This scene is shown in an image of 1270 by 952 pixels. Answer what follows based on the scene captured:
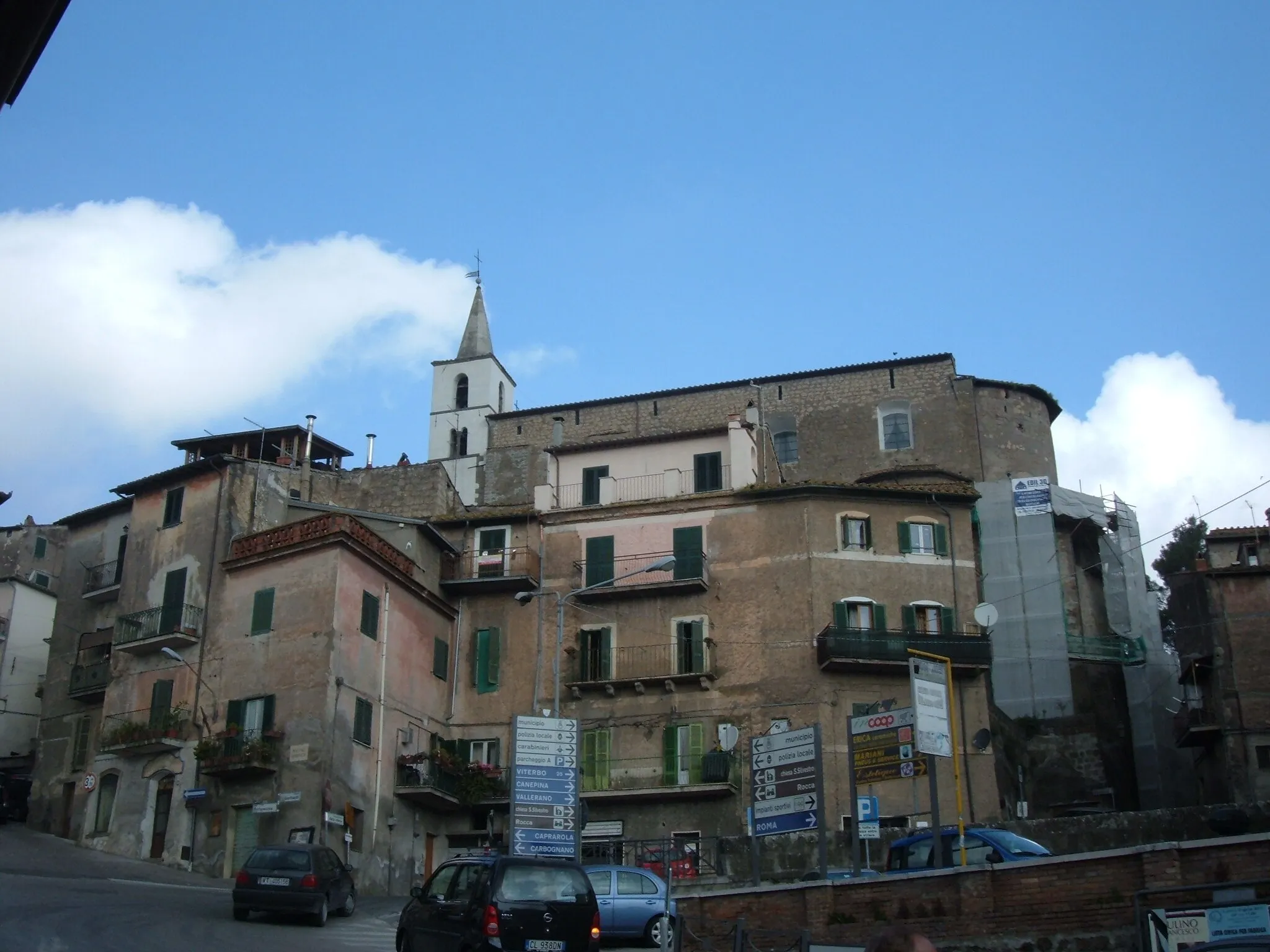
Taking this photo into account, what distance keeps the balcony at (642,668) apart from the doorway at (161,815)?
40.4 feet

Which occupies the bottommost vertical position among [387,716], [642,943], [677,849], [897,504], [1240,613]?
[642,943]

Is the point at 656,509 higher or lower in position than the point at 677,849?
higher

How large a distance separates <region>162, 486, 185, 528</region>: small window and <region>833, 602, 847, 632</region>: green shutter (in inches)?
812

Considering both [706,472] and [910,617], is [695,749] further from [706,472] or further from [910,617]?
[706,472]

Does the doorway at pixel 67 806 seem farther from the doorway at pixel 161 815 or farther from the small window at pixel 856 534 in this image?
the small window at pixel 856 534

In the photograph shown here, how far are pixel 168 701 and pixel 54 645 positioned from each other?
11448 mm

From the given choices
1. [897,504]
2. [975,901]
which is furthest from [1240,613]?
[975,901]

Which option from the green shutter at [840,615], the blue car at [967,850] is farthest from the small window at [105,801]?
the blue car at [967,850]

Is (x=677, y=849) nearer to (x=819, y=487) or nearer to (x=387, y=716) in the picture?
(x=387, y=716)

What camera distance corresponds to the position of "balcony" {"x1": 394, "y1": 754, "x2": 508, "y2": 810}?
42.6 metres

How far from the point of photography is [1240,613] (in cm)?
4569

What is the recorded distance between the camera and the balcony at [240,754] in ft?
128

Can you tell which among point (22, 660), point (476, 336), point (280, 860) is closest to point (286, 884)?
point (280, 860)

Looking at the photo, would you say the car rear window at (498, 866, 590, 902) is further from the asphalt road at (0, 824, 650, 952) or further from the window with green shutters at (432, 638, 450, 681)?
the window with green shutters at (432, 638, 450, 681)
